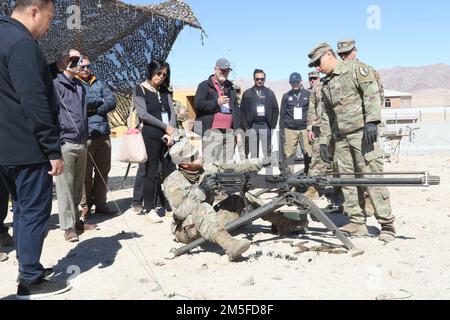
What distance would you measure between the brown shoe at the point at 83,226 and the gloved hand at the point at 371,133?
3.21 metres

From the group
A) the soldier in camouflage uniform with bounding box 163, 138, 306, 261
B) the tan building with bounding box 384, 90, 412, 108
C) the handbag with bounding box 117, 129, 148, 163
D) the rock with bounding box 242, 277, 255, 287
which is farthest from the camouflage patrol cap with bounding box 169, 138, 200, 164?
the tan building with bounding box 384, 90, 412, 108

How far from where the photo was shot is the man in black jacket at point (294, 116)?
27.3 feet

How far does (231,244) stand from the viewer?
3943 millimetres

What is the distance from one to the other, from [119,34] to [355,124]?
17.5 ft

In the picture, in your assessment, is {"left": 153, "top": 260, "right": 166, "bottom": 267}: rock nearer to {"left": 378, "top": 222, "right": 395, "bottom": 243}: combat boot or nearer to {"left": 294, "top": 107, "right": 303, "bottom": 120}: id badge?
{"left": 378, "top": 222, "right": 395, "bottom": 243}: combat boot

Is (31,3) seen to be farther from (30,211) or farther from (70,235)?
(70,235)

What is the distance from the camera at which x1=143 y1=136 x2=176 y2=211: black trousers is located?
19.1 ft

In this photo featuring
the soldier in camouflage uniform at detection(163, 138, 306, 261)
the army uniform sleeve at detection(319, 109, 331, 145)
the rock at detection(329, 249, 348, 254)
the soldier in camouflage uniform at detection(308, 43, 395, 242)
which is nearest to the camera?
the soldier in camouflage uniform at detection(163, 138, 306, 261)

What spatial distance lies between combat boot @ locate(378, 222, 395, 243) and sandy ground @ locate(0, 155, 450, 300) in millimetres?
65

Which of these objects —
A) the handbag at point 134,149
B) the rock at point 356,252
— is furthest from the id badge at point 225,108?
the rock at point 356,252

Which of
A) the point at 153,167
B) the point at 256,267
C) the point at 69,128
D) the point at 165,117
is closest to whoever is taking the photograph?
the point at 256,267

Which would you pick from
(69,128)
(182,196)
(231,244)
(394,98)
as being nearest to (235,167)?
(182,196)

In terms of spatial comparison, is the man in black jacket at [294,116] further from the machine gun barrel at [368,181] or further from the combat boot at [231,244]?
the combat boot at [231,244]

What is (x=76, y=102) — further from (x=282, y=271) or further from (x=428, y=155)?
(x=428, y=155)
